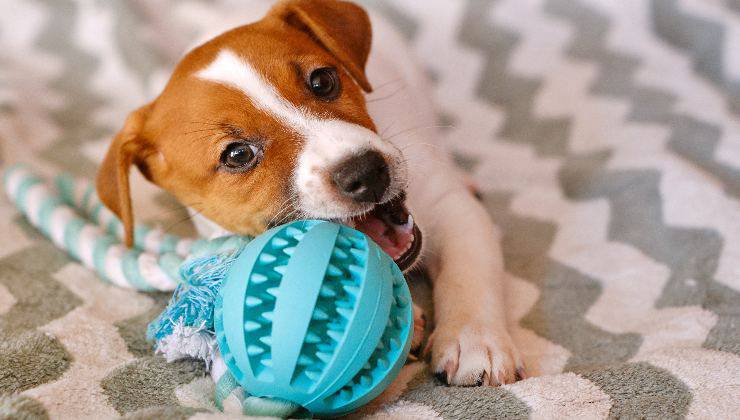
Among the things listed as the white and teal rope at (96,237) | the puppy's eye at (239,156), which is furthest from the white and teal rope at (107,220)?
the puppy's eye at (239,156)

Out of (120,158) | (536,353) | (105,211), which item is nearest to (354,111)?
(120,158)

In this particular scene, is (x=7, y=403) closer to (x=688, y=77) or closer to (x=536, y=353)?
(x=536, y=353)

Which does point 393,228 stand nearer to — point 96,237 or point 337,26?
point 337,26

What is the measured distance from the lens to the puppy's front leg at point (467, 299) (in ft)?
6.14

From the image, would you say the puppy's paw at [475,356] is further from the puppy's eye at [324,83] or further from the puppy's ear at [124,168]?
the puppy's ear at [124,168]

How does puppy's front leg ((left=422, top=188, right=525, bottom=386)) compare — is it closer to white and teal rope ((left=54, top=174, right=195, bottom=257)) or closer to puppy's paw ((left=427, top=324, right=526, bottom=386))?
puppy's paw ((left=427, top=324, right=526, bottom=386))

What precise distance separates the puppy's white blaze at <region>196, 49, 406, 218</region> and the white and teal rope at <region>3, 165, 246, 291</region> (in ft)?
0.96

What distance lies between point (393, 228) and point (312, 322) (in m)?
0.67

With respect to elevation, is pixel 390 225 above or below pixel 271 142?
below

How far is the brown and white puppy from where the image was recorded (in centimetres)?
194

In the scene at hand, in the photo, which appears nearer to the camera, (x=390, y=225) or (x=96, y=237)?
(x=390, y=225)

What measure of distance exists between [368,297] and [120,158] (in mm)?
1169

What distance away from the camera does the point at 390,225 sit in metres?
2.12

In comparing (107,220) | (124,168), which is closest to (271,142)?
(124,168)
